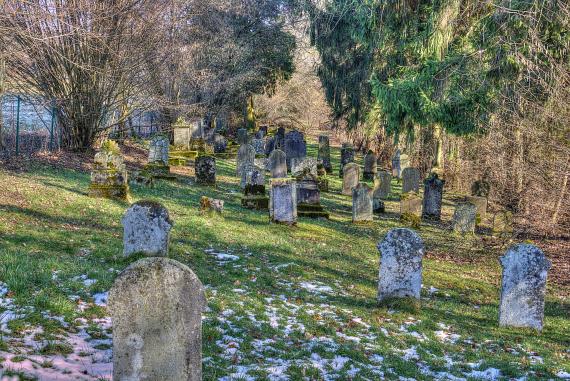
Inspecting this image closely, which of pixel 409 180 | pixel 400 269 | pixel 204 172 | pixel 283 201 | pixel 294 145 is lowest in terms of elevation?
pixel 400 269

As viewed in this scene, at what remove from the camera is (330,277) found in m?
10.0

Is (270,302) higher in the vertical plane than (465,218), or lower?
lower

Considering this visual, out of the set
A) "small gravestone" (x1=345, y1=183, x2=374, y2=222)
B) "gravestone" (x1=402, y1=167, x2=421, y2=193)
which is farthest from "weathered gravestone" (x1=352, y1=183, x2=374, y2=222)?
"gravestone" (x1=402, y1=167, x2=421, y2=193)

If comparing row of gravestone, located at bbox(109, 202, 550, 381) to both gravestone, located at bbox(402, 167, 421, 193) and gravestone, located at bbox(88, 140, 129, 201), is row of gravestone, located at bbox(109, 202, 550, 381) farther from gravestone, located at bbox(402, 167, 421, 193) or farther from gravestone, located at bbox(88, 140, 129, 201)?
gravestone, located at bbox(402, 167, 421, 193)

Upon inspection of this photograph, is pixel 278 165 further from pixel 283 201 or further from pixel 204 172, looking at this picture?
pixel 283 201

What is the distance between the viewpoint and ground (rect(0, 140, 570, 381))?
568cm

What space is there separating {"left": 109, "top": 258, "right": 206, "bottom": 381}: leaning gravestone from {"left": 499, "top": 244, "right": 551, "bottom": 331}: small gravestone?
5432mm

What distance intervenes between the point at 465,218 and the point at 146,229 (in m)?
10.2

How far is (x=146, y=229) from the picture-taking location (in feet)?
28.4

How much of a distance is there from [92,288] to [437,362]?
13.8ft

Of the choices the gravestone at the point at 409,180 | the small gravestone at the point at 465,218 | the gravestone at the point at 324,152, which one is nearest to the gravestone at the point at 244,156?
the gravestone at the point at 409,180

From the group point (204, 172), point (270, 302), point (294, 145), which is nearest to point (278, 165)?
point (204, 172)

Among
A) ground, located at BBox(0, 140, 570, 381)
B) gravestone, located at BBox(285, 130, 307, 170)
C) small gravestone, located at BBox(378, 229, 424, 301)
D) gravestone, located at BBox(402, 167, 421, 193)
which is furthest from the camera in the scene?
gravestone, located at BBox(285, 130, 307, 170)

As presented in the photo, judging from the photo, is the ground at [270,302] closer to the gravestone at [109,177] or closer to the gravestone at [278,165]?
the gravestone at [109,177]
